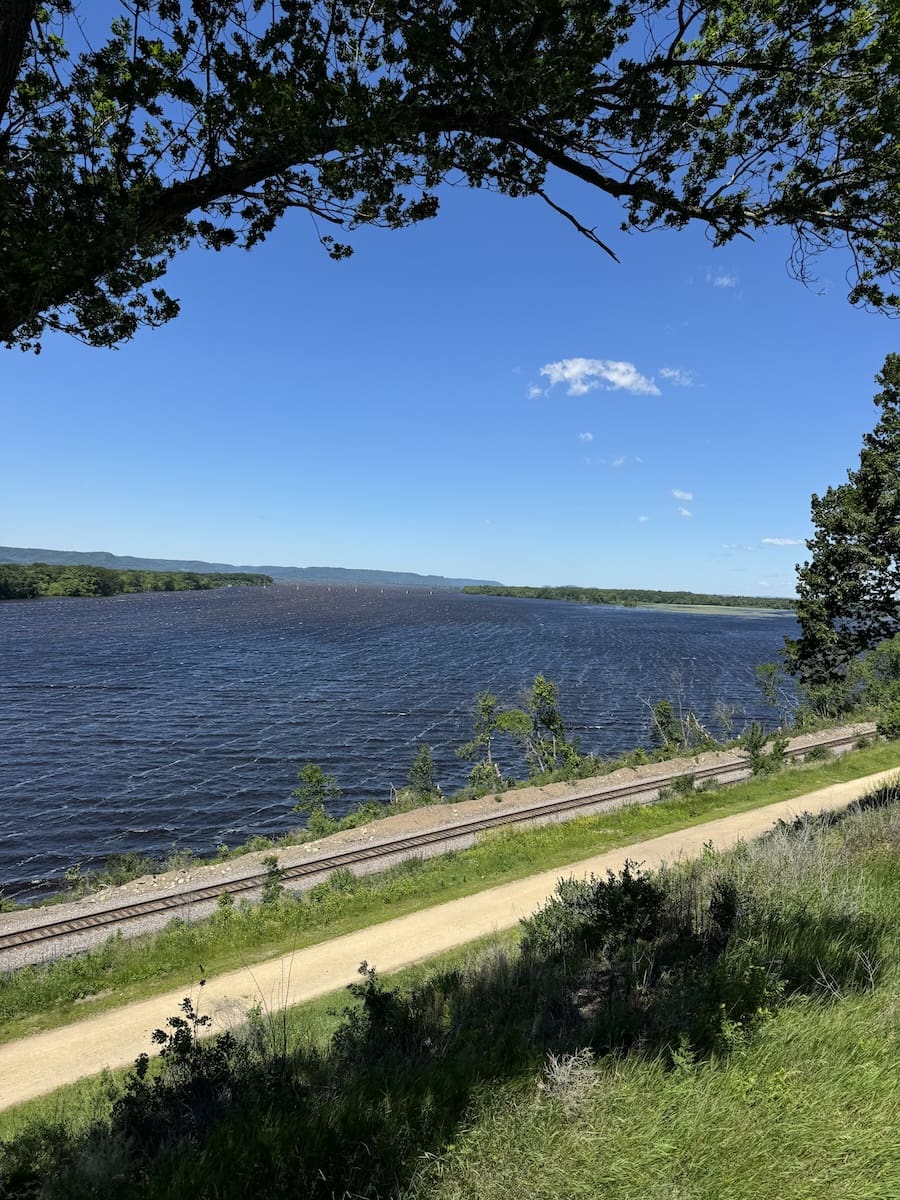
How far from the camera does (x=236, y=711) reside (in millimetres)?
58312

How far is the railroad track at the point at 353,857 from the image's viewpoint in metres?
17.4

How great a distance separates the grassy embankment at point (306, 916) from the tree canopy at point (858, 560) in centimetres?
785

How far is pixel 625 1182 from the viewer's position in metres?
3.21

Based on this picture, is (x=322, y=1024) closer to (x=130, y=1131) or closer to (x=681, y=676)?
(x=130, y=1131)

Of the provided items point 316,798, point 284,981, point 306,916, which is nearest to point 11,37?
point 284,981

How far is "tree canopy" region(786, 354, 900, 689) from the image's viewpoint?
632 inches

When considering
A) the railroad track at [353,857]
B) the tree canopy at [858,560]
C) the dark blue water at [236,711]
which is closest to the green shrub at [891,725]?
the railroad track at [353,857]

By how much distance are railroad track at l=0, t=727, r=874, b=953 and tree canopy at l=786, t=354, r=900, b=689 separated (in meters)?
12.9

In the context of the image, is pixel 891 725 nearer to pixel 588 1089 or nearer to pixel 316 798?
pixel 316 798

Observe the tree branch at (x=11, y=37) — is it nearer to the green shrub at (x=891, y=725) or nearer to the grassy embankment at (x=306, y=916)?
the grassy embankment at (x=306, y=916)

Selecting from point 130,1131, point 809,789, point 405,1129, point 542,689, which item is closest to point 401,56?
point 405,1129

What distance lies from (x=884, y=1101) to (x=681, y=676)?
9034 centimetres

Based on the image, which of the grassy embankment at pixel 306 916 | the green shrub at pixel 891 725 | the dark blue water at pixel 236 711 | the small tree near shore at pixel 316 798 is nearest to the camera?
the grassy embankment at pixel 306 916

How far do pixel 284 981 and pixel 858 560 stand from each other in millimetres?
16393
